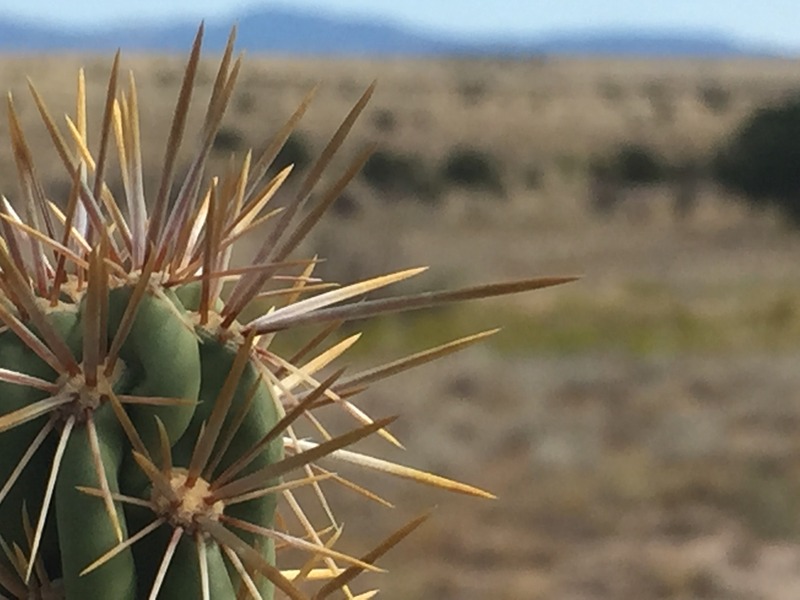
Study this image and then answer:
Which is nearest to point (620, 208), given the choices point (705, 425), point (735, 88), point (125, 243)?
point (705, 425)

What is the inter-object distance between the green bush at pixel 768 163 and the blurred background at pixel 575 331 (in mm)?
53

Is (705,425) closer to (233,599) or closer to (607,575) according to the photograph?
(607,575)

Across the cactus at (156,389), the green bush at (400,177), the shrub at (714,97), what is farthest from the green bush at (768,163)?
the cactus at (156,389)

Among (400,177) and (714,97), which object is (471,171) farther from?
(714,97)

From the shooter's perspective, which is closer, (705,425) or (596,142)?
(705,425)

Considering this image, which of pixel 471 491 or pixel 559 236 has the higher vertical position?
pixel 471 491

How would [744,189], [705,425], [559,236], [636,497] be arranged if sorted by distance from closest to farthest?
[636,497]
[705,425]
[559,236]
[744,189]

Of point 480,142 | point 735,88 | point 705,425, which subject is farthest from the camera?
point 735,88

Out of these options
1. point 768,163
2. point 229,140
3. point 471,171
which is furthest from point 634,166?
point 229,140

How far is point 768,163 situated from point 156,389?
2171 centimetres

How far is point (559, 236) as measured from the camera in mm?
20531

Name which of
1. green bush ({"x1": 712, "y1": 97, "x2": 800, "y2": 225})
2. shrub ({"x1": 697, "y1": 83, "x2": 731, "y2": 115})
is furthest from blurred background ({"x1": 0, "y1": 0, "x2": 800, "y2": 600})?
shrub ({"x1": 697, "y1": 83, "x2": 731, "y2": 115})

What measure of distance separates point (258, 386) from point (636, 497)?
713 centimetres

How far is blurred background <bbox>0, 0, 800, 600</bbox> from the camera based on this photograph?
A: 7.07m
